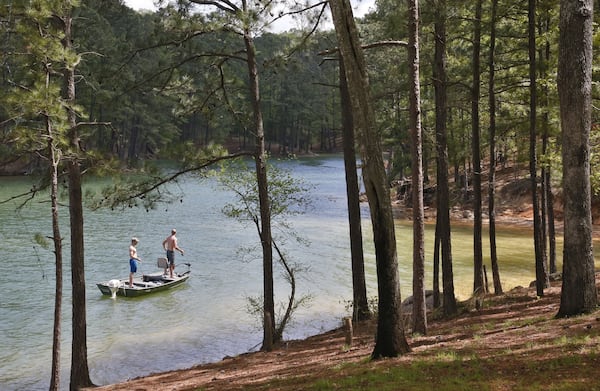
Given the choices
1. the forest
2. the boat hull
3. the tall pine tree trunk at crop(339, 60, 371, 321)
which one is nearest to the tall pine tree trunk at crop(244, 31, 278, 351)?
the forest

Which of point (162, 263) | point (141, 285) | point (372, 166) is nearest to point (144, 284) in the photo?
point (141, 285)

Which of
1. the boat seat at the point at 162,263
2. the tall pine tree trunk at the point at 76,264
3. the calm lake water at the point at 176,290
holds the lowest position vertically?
the calm lake water at the point at 176,290

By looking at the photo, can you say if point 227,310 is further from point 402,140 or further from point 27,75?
point 402,140

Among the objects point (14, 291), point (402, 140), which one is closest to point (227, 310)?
point (14, 291)

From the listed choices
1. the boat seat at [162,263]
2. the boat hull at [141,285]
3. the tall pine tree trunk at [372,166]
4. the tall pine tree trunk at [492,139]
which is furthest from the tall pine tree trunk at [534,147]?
the boat seat at [162,263]

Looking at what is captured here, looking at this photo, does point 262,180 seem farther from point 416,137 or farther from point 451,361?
point 451,361

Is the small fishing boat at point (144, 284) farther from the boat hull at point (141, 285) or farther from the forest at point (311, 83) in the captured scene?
the forest at point (311, 83)

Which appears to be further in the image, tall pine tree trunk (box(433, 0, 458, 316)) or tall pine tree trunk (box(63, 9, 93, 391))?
tall pine tree trunk (box(433, 0, 458, 316))

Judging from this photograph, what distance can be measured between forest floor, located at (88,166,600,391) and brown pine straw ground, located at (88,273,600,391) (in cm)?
1

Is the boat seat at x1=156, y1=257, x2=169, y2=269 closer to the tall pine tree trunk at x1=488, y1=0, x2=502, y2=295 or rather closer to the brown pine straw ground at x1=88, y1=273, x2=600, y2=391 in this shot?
the brown pine straw ground at x1=88, y1=273, x2=600, y2=391

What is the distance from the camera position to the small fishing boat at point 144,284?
1973cm

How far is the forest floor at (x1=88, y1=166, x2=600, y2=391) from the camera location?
6430 millimetres

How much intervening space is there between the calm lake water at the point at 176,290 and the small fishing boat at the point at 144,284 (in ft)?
1.02

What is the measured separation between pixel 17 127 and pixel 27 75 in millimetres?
1240
